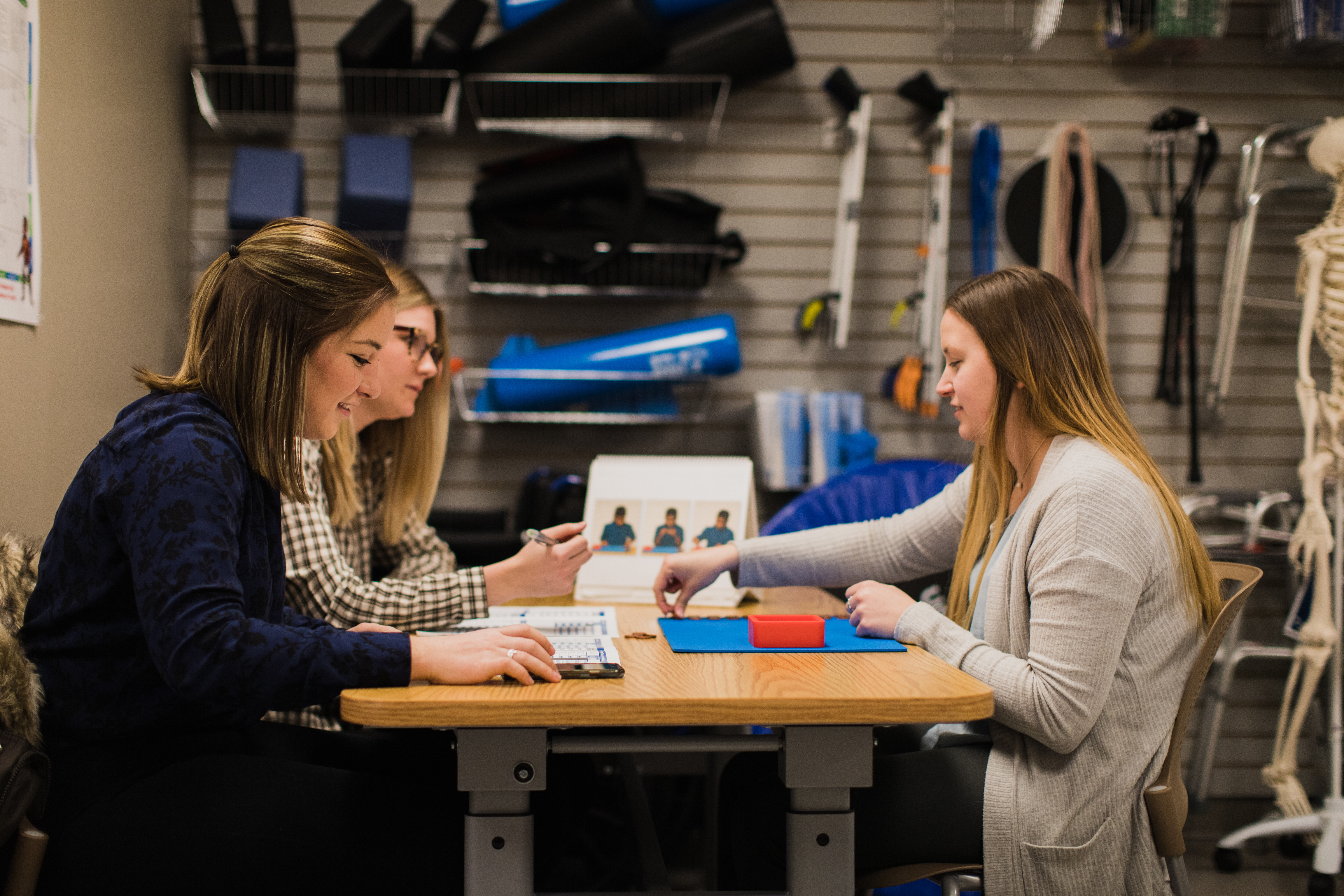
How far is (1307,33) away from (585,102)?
8.15 ft

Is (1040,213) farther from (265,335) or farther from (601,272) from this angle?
(265,335)

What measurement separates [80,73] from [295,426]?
169 centimetres

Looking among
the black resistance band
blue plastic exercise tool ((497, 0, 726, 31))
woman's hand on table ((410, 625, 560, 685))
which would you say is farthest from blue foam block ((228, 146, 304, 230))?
the black resistance band

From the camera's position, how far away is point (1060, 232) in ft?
10.5

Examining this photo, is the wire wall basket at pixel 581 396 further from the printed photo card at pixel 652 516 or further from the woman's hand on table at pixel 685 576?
the woman's hand on table at pixel 685 576

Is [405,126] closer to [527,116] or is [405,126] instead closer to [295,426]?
[527,116]

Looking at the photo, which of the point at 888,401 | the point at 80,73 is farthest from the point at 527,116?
the point at 888,401

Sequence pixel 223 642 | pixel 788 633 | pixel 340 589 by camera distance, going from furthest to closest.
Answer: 1. pixel 340 589
2. pixel 788 633
3. pixel 223 642

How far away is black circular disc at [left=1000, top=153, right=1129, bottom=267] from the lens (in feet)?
10.9

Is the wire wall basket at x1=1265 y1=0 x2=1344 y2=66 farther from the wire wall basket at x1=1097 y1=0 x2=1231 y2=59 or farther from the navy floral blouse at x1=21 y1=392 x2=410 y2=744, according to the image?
the navy floral blouse at x1=21 y1=392 x2=410 y2=744

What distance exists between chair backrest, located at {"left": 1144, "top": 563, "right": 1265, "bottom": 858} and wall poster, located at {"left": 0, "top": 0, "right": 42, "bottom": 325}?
2.40 meters

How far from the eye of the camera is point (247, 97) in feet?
9.91

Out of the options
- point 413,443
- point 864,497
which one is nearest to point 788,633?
point 413,443

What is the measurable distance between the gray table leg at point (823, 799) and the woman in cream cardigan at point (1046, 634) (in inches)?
7.5
